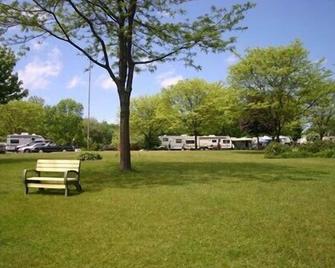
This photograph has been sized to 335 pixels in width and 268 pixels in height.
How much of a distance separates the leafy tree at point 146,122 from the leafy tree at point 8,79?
4728cm

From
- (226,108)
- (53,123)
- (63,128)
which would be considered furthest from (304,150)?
(53,123)

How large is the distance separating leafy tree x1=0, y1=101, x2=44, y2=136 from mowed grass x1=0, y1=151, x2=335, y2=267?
71.9 meters

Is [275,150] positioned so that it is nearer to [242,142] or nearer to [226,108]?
[226,108]

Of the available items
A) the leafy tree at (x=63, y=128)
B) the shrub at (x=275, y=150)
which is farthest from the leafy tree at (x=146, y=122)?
the shrub at (x=275, y=150)

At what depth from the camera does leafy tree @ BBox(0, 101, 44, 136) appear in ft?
265

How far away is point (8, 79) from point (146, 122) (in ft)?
163

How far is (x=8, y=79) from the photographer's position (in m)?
31.6

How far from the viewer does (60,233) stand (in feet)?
24.4

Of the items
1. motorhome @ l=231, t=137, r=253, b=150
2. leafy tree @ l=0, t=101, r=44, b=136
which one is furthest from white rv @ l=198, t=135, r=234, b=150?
leafy tree @ l=0, t=101, r=44, b=136

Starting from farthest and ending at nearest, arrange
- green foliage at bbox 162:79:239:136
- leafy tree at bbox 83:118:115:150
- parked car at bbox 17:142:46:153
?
leafy tree at bbox 83:118:115:150
green foliage at bbox 162:79:239:136
parked car at bbox 17:142:46:153

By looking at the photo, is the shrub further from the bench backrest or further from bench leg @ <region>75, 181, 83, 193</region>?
the bench backrest

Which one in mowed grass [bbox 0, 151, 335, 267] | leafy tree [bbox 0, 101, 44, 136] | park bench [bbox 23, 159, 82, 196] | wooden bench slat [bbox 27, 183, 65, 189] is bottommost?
mowed grass [bbox 0, 151, 335, 267]

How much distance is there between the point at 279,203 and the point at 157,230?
3715 millimetres

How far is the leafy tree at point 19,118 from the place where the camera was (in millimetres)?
80875
